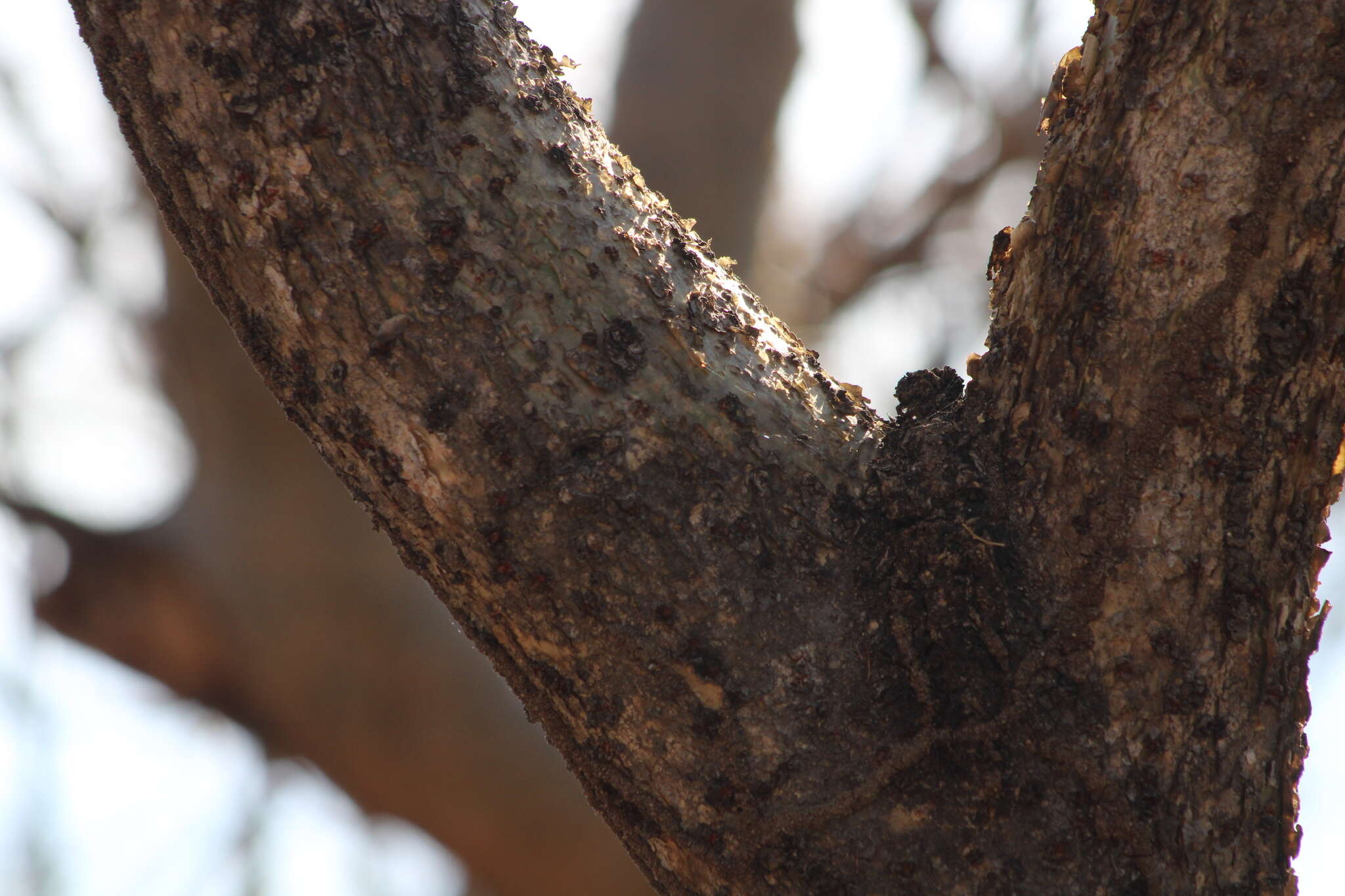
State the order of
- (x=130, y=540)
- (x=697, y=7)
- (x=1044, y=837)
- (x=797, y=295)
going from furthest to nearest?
(x=797, y=295) → (x=697, y=7) → (x=130, y=540) → (x=1044, y=837)

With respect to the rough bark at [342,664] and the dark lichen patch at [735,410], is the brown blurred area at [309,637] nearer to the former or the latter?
the rough bark at [342,664]

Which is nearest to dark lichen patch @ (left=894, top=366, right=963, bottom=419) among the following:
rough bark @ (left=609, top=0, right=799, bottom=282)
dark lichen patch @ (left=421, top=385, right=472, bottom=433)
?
dark lichen patch @ (left=421, top=385, right=472, bottom=433)

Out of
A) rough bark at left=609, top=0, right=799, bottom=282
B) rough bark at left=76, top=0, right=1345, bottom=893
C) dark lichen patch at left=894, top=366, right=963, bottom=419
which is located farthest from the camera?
rough bark at left=609, top=0, right=799, bottom=282

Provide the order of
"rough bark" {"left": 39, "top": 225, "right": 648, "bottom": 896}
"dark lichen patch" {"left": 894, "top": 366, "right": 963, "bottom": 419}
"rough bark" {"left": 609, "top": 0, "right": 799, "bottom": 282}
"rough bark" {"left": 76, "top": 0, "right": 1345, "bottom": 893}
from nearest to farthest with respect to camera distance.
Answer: "rough bark" {"left": 76, "top": 0, "right": 1345, "bottom": 893}, "dark lichen patch" {"left": 894, "top": 366, "right": 963, "bottom": 419}, "rough bark" {"left": 39, "top": 225, "right": 648, "bottom": 896}, "rough bark" {"left": 609, "top": 0, "right": 799, "bottom": 282}

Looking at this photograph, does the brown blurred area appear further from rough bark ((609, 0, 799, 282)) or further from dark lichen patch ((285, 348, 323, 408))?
dark lichen patch ((285, 348, 323, 408))

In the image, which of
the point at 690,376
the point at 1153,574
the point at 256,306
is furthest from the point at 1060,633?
the point at 256,306

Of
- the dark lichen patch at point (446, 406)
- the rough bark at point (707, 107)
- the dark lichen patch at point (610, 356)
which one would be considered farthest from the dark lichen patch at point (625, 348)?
the rough bark at point (707, 107)

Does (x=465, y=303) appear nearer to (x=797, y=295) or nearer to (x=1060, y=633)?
(x=1060, y=633)

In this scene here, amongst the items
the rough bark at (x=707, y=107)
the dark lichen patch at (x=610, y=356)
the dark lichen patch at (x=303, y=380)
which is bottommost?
the dark lichen patch at (x=303, y=380)
